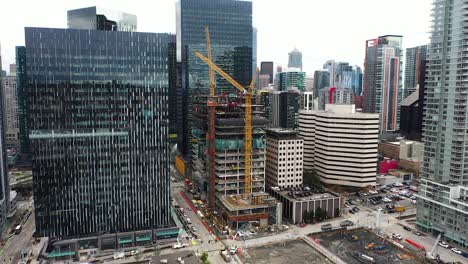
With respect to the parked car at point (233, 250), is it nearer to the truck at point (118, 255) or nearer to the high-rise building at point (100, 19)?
the truck at point (118, 255)

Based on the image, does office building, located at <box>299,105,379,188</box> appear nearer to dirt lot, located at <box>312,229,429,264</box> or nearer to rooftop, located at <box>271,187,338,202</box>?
rooftop, located at <box>271,187,338,202</box>

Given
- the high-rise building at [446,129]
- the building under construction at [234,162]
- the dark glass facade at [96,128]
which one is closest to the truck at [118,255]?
the dark glass facade at [96,128]

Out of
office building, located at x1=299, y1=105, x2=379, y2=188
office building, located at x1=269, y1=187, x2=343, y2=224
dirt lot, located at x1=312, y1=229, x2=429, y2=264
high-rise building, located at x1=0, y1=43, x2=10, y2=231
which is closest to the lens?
dirt lot, located at x1=312, y1=229, x2=429, y2=264

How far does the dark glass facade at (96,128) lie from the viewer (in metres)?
97.2

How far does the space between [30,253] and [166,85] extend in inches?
2262

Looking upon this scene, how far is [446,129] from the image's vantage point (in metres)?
108

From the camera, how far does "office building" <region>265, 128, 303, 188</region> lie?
466 ft

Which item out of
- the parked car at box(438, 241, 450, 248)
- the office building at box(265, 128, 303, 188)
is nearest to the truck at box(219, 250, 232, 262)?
the office building at box(265, 128, 303, 188)

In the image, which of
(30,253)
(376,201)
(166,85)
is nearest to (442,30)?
(376,201)

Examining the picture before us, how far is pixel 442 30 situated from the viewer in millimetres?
107062

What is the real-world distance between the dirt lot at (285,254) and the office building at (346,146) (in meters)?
55.9

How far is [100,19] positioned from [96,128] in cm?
3340

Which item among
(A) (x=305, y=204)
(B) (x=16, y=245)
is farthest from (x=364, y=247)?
(B) (x=16, y=245)

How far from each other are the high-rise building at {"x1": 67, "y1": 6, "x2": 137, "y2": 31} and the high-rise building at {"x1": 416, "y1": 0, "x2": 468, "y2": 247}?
91.8 meters
